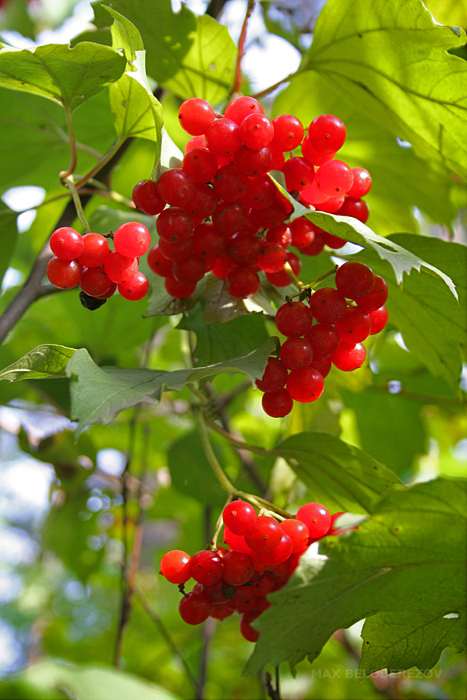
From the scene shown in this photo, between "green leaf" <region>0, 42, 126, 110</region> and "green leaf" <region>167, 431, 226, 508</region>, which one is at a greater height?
"green leaf" <region>0, 42, 126, 110</region>

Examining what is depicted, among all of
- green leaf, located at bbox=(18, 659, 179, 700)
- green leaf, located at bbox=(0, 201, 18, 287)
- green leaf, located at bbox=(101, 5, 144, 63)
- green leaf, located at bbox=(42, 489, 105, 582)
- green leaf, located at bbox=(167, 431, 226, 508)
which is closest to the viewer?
green leaf, located at bbox=(18, 659, 179, 700)

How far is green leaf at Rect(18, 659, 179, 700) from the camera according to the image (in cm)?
34

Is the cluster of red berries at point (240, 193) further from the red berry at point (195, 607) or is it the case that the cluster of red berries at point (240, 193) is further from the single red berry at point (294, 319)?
the red berry at point (195, 607)

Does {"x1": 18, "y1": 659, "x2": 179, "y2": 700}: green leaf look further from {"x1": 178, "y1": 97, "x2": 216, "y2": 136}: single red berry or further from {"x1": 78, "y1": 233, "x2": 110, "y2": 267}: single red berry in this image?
{"x1": 178, "y1": 97, "x2": 216, "y2": 136}: single red berry

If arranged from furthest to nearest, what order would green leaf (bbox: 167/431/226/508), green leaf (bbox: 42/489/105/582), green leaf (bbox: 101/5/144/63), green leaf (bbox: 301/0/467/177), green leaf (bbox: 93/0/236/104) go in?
green leaf (bbox: 42/489/105/582), green leaf (bbox: 167/431/226/508), green leaf (bbox: 93/0/236/104), green leaf (bbox: 301/0/467/177), green leaf (bbox: 101/5/144/63)

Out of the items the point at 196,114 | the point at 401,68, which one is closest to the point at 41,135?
the point at 196,114

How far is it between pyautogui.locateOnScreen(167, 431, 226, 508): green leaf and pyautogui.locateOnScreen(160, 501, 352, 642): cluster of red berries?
47 centimetres

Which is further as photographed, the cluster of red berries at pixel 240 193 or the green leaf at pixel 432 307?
the green leaf at pixel 432 307

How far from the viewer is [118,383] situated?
47cm

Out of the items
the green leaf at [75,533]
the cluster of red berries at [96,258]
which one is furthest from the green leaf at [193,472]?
the cluster of red berries at [96,258]

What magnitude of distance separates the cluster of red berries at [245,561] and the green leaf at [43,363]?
0.66ft

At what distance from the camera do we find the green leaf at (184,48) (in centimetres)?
69

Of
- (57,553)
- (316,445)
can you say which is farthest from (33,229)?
(316,445)

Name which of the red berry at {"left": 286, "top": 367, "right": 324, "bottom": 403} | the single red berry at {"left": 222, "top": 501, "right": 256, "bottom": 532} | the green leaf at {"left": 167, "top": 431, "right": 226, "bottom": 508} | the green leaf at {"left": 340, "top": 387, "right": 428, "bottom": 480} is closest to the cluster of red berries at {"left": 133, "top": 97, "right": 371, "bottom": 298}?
the red berry at {"left": 286, "top": 367, "right": 324, "bottom": 403}
